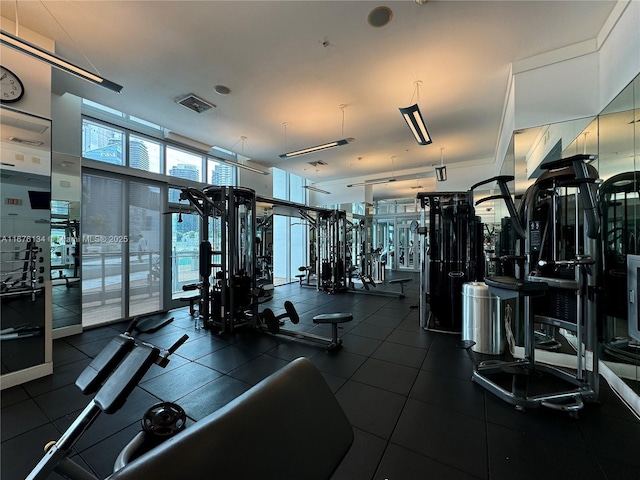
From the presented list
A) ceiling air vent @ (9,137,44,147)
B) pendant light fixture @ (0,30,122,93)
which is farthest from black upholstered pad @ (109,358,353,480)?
ceiling air vent @ (9,137,44,147)

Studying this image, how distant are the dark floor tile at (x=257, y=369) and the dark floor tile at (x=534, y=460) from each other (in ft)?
6.78

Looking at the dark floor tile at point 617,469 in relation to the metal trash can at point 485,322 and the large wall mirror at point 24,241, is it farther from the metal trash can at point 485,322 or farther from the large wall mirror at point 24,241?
the large wall mirror at point 24,241

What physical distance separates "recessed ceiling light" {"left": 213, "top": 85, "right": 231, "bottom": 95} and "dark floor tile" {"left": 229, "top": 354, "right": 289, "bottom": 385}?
4067mm

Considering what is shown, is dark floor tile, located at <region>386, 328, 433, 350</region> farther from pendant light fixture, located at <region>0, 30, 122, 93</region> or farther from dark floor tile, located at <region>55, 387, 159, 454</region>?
pendant light fixture, located at <region>0, 30, 122, 93</region>

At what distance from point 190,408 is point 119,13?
13.4 feet

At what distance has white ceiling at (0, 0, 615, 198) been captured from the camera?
2793 mm

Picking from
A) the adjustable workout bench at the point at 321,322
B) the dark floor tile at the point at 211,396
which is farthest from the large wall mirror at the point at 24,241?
the adjustable workout bench at the point at 321,322

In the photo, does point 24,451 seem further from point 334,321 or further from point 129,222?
point 129,222

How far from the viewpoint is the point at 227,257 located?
14.7ft

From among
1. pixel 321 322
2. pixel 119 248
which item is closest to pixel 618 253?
pixel 321 322

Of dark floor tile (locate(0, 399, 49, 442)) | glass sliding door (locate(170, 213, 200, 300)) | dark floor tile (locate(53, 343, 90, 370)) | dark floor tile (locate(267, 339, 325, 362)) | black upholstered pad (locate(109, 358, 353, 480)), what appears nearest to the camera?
black upholstered pad (locate(109, 358, 353, 480))

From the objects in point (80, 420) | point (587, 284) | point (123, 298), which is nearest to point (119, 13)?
point (80, 420)

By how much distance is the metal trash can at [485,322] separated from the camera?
11.2 feet

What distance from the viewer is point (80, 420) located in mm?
1140
